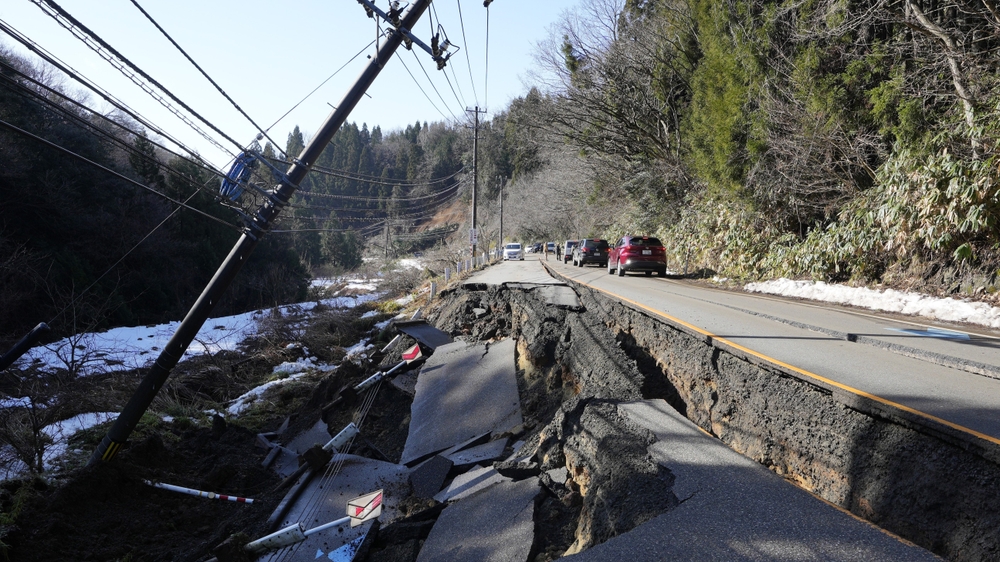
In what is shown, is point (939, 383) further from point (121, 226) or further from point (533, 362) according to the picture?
point (121, 226)

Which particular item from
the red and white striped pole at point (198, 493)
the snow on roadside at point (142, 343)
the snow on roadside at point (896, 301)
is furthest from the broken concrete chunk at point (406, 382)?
the snow on roadside at point (896, 301)

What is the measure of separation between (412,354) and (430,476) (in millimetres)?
5230

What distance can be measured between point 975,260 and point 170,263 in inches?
1353

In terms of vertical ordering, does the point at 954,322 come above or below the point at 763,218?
below

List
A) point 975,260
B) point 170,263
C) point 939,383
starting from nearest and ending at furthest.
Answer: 1. point 939,383
2. point 975,260
3. point 170,263

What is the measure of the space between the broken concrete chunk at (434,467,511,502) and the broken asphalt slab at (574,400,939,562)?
191cm

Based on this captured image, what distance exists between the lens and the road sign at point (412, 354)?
11620mm

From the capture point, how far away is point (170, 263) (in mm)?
32219

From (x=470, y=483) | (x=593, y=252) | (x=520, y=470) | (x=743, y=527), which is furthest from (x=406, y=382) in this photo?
(x=593, y=252)

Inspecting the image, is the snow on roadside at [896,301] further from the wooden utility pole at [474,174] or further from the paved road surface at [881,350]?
the wooden utility pole at [474,174]

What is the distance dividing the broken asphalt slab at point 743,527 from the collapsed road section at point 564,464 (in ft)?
0.04

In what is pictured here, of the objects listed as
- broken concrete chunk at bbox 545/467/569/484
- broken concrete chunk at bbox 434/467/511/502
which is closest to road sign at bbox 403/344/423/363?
broken concrete chunk at bbox 434/467/511/502

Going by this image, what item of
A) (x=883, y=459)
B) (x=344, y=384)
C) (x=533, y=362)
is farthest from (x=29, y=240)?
(x=883, y=459)

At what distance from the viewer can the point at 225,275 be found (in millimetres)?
7852
